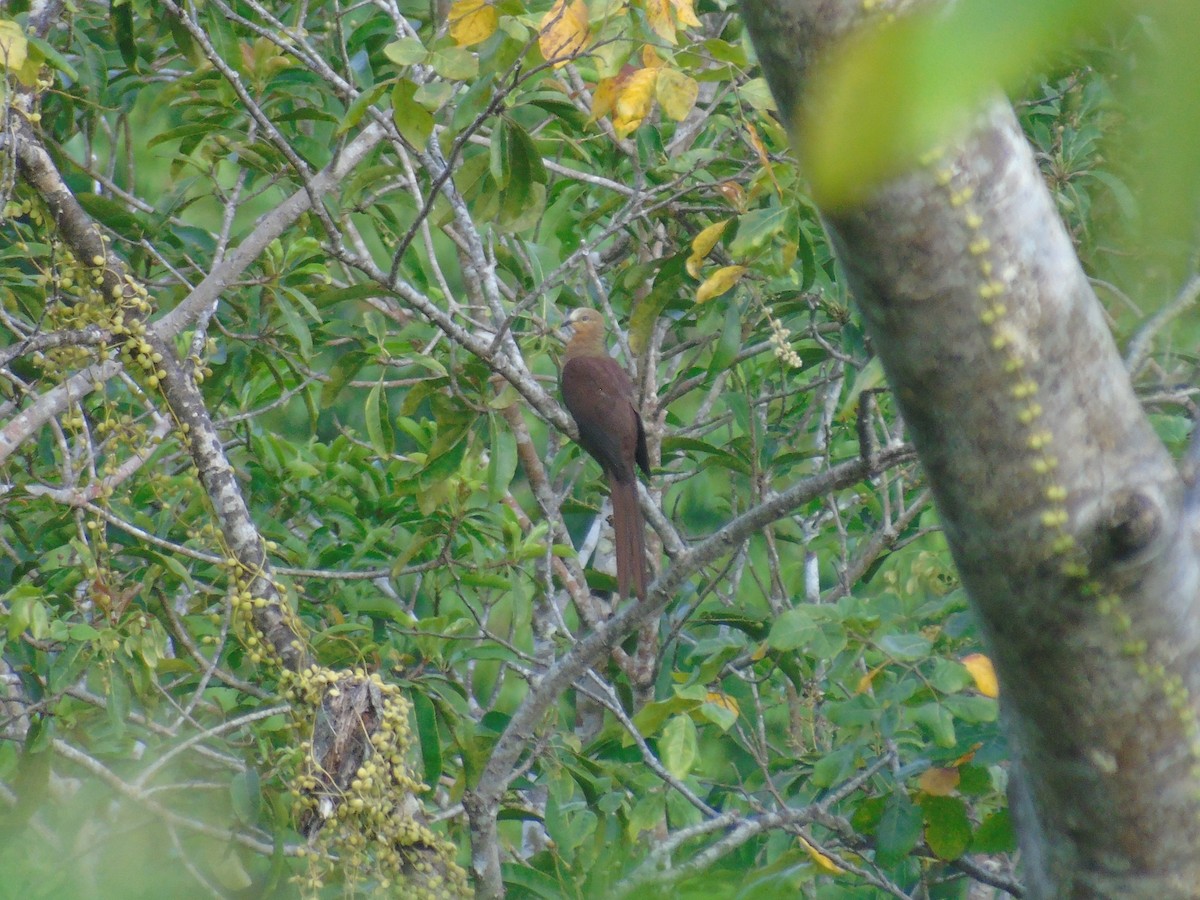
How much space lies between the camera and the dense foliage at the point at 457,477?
289cm

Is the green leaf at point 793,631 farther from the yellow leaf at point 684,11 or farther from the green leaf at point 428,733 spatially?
the yellow leaf at point 684,11

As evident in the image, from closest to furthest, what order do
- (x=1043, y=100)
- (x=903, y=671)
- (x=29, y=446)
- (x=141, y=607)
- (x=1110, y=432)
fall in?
(x=1110, y=432) → (x=903, y=671) → (x=141, y=607) → (x=1043, y=100) → (x=29, y=446)

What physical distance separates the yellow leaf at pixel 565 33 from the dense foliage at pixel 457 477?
0.03 meters

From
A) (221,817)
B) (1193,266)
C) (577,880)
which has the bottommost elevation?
(577,880)

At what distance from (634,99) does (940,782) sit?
1897 millimetres

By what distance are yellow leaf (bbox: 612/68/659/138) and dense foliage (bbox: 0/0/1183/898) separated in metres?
0.01

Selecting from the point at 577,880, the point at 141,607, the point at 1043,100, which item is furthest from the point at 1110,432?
the point at 1043,100

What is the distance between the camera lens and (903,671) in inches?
122

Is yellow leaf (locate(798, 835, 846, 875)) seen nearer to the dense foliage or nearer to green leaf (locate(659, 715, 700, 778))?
the dense foliage

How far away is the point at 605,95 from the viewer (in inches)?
133

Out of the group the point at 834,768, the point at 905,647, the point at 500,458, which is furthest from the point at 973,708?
the point at 500,458

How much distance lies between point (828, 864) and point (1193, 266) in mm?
2160

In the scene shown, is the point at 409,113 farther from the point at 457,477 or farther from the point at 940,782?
the point at 940,782

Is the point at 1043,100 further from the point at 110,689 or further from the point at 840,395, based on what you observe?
the point at 110,689
